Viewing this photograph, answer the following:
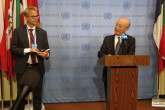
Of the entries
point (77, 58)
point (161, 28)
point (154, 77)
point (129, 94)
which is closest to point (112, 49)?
point (129, 94)

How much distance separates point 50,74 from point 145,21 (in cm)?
233

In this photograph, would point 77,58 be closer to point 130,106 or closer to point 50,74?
point 50,74

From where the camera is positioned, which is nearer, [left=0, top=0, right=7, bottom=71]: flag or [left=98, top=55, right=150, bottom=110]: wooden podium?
[left=98, top=55, right=150, bottom=110]: wooden podium

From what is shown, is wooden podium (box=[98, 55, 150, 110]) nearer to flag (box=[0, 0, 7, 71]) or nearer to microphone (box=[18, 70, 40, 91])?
microphone (box=[18, 70, 40, 91])

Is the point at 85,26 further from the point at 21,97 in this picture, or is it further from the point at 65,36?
the point at 21,97

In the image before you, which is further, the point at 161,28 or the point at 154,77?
the point at 154,77

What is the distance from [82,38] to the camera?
4.04 m

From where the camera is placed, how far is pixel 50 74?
13.1 ft

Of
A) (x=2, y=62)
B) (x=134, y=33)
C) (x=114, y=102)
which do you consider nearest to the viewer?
(x=114, y=102)

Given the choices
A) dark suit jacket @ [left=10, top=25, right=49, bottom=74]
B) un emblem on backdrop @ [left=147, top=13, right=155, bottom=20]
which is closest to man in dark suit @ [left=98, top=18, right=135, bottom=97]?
dark suit jacket @ [left=10, top=25, right=49, bottom=74]

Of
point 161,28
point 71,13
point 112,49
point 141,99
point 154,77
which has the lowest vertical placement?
point 141,99

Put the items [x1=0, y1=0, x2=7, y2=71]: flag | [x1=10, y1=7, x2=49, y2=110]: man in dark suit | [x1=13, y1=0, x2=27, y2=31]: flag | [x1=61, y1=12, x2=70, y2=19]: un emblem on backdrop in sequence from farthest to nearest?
[x1=61, y1=12, x2=70, y2=19]: un emblem on backdrop → [x1=13, y1=0, x2=27, y2=31]: flag → [x1=0, y1=0, x2=7, y2=71]: flag → [x1=10, y1=7, x2=49, y2=110]: man in dark suit

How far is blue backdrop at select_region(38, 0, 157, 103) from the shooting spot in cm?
395

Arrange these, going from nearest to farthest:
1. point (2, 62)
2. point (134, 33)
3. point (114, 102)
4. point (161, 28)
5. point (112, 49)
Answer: point (114, 102)
point (112, 49)
point (2, 62)
point (161, 28)
point (134, 33)
